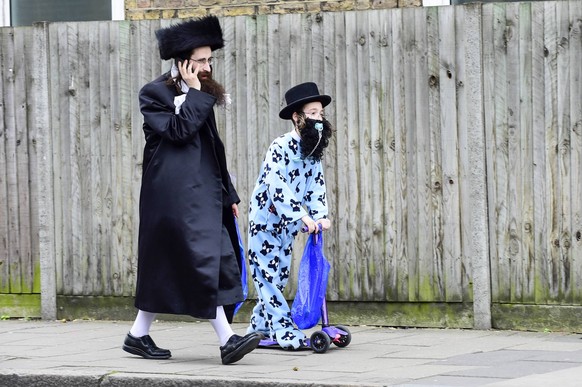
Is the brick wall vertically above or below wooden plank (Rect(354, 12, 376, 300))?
above

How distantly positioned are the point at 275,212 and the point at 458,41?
1.97m

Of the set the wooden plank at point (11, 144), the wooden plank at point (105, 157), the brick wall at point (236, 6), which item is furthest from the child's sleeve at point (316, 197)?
the wooden plank at point (11, 144)

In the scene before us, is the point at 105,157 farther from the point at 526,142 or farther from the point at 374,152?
the point at 526,142

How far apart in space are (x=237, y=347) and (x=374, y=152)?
7.97ft

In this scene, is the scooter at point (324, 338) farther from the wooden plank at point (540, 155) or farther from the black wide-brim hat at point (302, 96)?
the wooden plank at point (540, 155)

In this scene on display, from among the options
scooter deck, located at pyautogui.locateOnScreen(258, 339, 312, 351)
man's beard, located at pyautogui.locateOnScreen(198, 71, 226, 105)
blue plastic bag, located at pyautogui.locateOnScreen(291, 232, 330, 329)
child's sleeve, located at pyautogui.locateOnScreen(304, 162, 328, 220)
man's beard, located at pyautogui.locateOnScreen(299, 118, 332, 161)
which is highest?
man's beard, located at pyautogui.locateOnScreen(198, 71, 226, 105)

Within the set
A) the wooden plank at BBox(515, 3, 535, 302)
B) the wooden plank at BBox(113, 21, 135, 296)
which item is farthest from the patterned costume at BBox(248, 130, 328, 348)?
the wooden plank at BBox(113, 21, 135, 296)

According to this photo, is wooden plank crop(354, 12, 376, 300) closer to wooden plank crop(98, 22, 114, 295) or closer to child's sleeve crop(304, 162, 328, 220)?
child's sleeve crop(304, 162, 328, 220)

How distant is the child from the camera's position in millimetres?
8617

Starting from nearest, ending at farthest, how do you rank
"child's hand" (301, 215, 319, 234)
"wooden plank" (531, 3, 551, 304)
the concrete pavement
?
the concrete pavement, "child's hand" (301, 215, 319, 234), "wooden plank" (531, 3, 551, 304)

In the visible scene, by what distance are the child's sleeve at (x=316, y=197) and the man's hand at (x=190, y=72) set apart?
1.02 metres

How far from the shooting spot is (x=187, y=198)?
8.21m

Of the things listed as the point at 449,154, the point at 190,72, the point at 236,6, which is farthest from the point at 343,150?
the point at 236,6

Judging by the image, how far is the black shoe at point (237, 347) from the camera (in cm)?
802
